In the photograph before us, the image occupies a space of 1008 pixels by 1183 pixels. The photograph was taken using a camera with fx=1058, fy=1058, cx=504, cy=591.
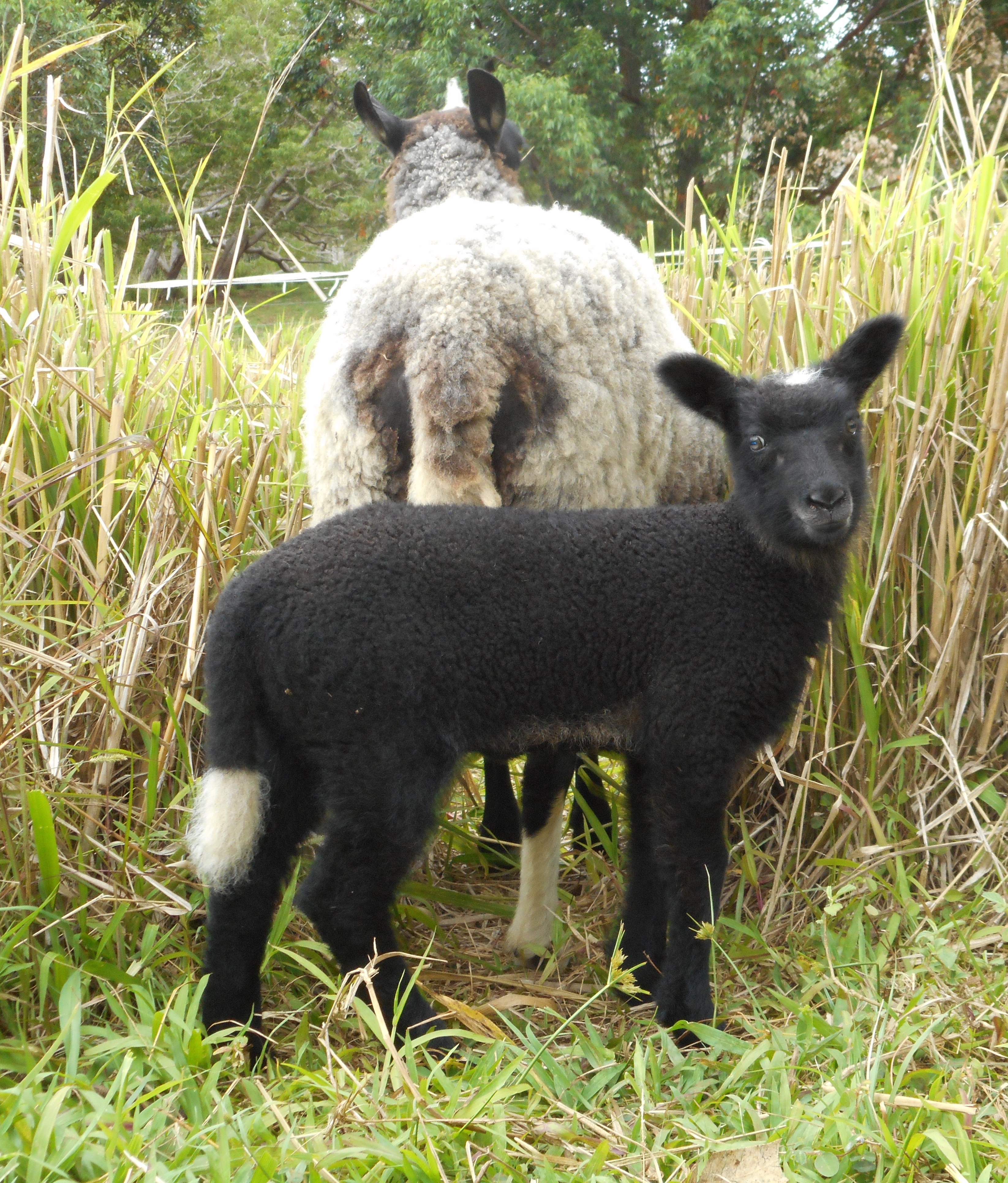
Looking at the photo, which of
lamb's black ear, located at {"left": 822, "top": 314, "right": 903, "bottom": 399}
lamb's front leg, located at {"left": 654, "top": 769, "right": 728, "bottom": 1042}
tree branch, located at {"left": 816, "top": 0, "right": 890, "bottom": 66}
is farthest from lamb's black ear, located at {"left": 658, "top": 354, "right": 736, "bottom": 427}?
tree branch, located at {"left": 816, "top": 0, "right": 890, "bottom": 66}

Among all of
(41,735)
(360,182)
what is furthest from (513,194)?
(360,182)

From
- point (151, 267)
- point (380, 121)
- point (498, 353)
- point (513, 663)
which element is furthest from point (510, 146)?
point (151, 267)

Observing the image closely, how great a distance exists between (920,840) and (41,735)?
7.78ft

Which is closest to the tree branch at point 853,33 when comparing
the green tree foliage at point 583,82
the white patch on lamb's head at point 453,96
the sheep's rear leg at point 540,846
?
the green tree foliage at point 583,82

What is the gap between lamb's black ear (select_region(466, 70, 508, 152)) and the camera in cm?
360

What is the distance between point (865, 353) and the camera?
2.57 meters

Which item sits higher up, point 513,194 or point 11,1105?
point 513,194

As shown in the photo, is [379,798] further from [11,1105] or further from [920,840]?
[920,840]

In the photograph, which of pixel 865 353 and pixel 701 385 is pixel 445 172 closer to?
pixel 701 385

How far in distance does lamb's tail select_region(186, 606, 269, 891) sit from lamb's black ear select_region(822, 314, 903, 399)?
60.3 inches

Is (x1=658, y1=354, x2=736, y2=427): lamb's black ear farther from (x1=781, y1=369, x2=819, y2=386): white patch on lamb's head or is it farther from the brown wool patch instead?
the brown wool patch

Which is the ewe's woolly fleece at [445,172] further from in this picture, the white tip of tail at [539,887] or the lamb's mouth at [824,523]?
the white tip of tail at [539,887]

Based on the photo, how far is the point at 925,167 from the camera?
11.2 feet

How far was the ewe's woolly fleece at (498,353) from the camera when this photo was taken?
2637mm
